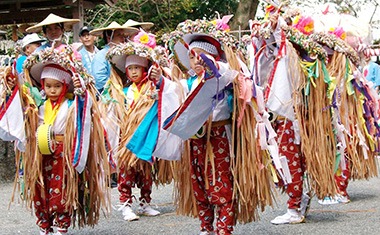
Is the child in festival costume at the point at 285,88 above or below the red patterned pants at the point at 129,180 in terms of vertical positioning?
above

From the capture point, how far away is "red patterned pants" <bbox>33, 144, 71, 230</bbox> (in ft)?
16.8

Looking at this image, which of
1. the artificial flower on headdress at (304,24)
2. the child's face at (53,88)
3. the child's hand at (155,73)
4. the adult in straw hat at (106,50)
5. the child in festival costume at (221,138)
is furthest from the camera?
the adult in straw hat at (106,50)

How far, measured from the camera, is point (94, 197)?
5.40 metres

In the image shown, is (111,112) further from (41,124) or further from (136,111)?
(41,124)

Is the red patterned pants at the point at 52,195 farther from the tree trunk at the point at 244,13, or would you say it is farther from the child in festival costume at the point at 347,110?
the tree trunk at the point at 244,13

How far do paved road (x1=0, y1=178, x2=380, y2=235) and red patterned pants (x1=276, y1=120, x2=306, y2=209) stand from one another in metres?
0.28

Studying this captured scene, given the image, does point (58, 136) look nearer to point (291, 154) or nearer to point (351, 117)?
point (291, 154)

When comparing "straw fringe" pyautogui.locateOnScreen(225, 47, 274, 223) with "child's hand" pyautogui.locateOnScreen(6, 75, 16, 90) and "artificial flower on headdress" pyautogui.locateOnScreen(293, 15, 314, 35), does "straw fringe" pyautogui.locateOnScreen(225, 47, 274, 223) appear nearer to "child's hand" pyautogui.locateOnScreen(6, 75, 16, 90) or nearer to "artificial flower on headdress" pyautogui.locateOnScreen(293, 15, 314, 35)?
"artificial flower on headdress" pyautogui.locateOnScreen(293, 15, 314, 35)

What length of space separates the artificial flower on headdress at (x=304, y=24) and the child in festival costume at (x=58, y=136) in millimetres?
1833

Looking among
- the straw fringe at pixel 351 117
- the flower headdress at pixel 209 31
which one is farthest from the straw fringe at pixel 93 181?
the straw fringe at pixel 351 117

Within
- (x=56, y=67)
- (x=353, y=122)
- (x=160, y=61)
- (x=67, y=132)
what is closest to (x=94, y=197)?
(x=67, y=132)

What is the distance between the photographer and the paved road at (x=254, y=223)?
226 inches

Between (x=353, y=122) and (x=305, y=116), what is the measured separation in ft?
3.70

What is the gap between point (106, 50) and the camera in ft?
23.4
